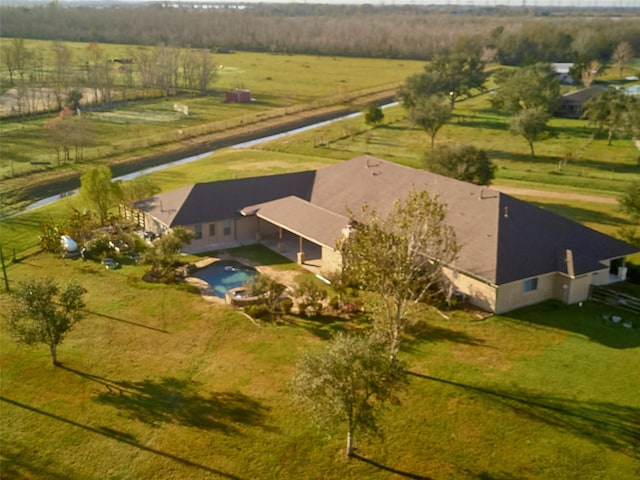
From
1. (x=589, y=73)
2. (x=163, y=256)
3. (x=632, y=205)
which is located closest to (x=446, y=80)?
(x=589, y=73)

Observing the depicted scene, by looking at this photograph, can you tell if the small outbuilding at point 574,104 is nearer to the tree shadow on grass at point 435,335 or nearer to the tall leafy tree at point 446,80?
the tall leafy tree at point 446,80

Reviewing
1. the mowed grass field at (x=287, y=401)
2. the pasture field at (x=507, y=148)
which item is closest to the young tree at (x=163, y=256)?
the mowed grass field at (x=287, y=401)

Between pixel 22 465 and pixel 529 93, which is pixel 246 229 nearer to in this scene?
pixel 22 465

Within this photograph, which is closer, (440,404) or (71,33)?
(440,404)

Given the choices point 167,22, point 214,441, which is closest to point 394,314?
point 214,441

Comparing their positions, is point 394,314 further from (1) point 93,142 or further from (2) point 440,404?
(1) point 93,142

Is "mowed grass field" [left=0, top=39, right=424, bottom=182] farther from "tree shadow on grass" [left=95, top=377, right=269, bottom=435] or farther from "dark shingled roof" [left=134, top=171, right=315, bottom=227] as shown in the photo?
"tree shadow on grass" [left=95, top=377, right=269, bottom=435]
